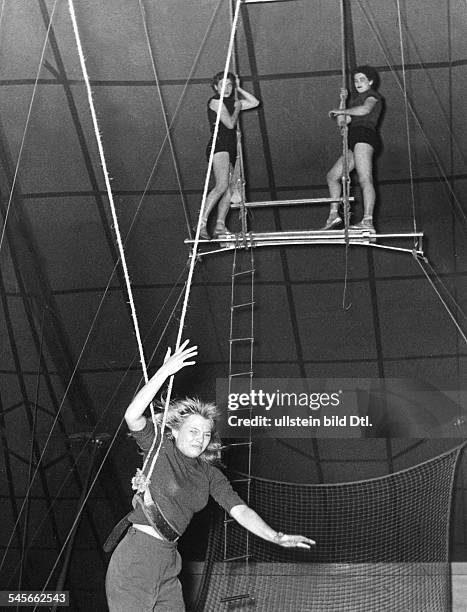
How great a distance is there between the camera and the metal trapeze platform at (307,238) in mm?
3012

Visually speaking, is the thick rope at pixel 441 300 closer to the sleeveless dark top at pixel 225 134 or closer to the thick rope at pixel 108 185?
the sleeveless dark top at pixel 225 134

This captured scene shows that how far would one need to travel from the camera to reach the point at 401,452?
3.09 m

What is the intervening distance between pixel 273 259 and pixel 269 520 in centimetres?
87

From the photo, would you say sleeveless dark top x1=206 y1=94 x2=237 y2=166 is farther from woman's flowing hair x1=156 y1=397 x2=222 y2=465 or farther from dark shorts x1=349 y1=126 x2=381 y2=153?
woman's flowing hair x1=156 y1=397 x2=222 y2=465

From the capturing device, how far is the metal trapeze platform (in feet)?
9.88

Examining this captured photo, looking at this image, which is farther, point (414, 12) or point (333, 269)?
point (333, 269)

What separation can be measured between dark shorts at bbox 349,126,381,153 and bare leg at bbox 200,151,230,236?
405mm

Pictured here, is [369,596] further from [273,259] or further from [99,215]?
[99,215]

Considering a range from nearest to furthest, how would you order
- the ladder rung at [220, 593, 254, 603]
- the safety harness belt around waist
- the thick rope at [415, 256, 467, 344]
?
the safety harness belt around waist < the ladder rung at [220, 593, 254, 603] < the thick rope at [415, 256, 467, 344]

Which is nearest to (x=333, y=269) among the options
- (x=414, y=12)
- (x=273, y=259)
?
(x=273, y=259)

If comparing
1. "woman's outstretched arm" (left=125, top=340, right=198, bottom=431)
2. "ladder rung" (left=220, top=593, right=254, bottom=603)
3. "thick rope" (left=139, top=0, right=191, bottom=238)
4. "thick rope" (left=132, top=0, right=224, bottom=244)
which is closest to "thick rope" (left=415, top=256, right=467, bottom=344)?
"thick rope" (left=139, top=0, right=191, bottom=238)

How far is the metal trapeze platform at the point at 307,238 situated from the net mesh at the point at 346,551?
0.72 metres

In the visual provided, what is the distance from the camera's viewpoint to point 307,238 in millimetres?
3023

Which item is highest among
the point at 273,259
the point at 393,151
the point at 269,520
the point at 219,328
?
the point at 393,151
